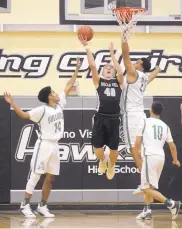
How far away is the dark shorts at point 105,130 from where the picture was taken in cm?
1534

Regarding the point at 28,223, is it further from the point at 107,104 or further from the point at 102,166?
the point at 107,104

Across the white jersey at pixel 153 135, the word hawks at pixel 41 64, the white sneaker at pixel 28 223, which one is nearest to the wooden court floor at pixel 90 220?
the white sneaker at pixel 28 223

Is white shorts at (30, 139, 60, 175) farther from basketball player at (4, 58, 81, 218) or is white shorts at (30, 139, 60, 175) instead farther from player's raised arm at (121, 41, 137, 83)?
player's raised arm at (121, 41, 137, 83)

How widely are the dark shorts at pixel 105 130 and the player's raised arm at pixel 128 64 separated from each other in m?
0.74

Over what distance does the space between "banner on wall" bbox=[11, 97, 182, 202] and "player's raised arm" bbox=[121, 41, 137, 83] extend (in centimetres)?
267

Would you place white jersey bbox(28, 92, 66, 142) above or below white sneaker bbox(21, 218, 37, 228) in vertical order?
above

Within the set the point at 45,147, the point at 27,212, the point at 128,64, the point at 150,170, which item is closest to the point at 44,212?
the point at 27,212

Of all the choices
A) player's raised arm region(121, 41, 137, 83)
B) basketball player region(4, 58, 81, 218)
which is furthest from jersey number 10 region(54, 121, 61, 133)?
player's raised arm region(121, 41, 137, 83)

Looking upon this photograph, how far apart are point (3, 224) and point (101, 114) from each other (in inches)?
101

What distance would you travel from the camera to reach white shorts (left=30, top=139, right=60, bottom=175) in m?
15.4

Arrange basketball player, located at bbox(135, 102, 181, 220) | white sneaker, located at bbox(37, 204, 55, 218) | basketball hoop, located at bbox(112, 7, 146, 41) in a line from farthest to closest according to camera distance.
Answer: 1. basketball hoop, located at bbox(112, 7, 146, 41)
2. white sneaker, located at bbox(37, 204, 55, 218)
3. basketball player, located at bbox(135, 102, 181, 220)

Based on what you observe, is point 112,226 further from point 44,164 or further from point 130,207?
point 130,207

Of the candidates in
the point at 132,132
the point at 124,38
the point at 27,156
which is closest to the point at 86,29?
the point at 124,38

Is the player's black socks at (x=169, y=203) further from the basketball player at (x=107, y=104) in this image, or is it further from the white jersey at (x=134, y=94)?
the white jersey at (x=134, y=94)
